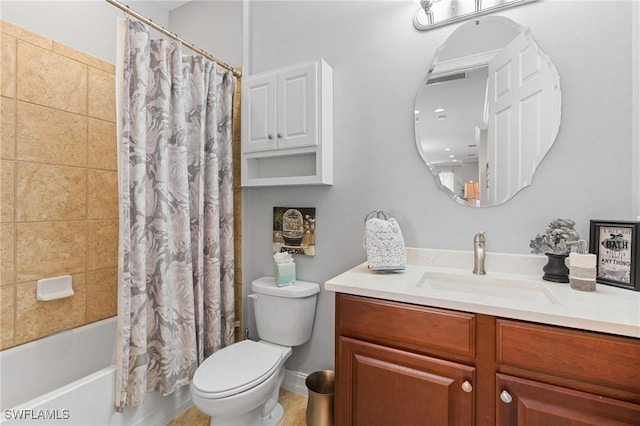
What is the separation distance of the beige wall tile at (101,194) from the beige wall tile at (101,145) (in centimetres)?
5

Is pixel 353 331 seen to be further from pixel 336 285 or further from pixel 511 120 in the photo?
pixel 511 120

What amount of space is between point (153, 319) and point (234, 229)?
0.77 meters

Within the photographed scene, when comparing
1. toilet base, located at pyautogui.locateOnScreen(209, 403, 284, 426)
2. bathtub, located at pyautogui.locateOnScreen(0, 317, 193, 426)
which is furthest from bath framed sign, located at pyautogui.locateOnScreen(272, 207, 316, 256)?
bathtub, located at pyautogui.locateOnScreen(0, 317, 193, 426)

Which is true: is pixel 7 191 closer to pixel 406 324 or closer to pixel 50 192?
pixel 50 192

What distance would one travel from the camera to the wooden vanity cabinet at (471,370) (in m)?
0.84

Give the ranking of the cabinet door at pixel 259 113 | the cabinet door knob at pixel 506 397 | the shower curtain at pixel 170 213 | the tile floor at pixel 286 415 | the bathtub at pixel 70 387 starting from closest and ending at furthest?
the cabinet door knob at pixel 506 397 < the bathtub at pixel 70 387 < the shower curtain at pixel 170 213 < the tile floor at pixel 286 415 < the cabinet door at pixel 259 113

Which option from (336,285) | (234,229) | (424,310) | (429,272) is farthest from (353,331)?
(234,229)

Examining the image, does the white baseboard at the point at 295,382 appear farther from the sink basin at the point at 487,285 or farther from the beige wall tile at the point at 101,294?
the beige wall tile at the point at 101,294

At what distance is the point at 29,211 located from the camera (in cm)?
165

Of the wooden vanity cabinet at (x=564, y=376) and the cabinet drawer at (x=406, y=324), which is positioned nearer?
the wooden vanity cabinet at (x=564, y=376)

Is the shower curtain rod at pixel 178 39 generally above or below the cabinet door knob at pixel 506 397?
above

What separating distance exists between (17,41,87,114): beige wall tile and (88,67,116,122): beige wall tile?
4cm

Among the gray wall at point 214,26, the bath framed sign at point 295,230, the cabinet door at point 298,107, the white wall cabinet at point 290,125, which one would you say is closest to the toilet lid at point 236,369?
the bath framed sign at point 295,230

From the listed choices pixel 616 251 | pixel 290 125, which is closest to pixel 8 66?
pixel 290 125
